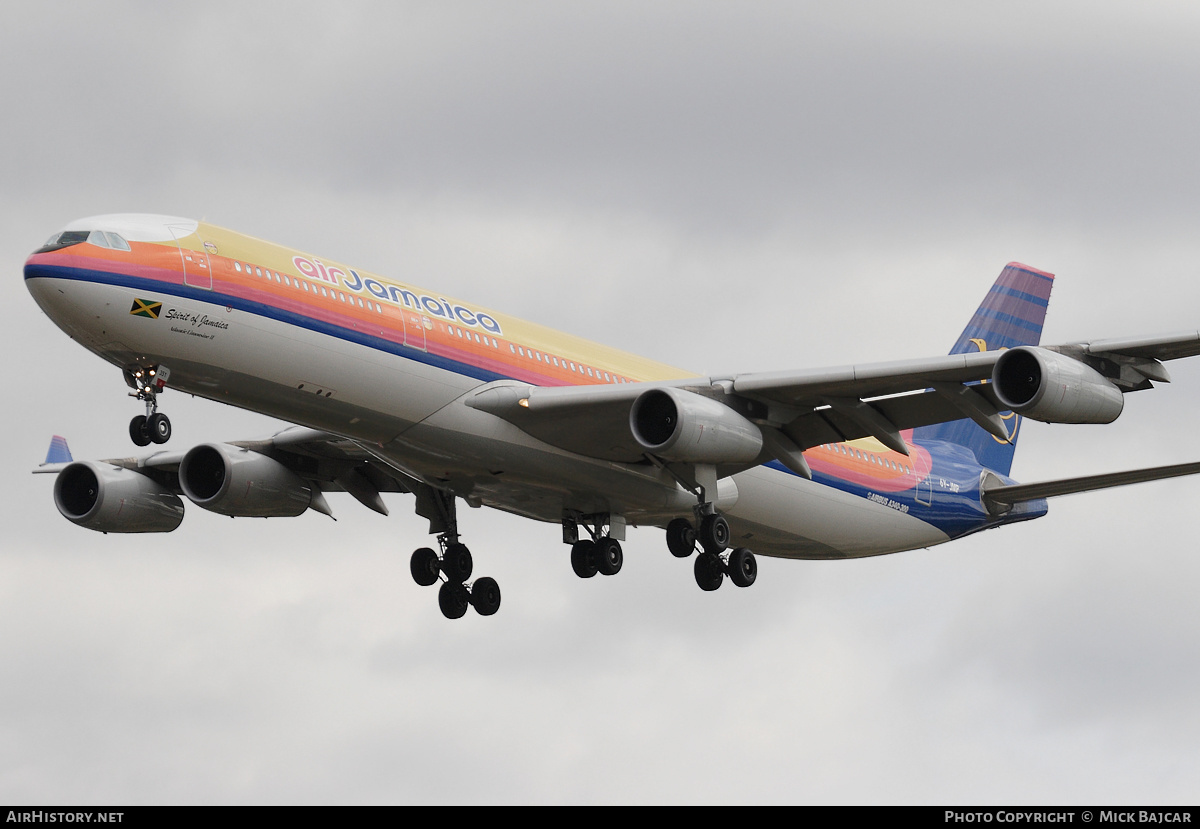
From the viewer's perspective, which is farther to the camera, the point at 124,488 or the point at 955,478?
the point at 955,478

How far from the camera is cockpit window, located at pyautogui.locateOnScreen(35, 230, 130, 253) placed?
101 feet

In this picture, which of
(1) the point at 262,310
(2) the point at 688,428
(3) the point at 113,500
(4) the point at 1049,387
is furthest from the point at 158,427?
(4) the point at 1049,387

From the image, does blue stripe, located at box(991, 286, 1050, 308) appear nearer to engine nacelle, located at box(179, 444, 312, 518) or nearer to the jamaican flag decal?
engine nacelle, located at box(179, 444, 312, 518)

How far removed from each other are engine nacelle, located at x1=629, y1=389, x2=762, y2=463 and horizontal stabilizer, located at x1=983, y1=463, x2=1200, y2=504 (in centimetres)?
936

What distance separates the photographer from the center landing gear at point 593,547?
128 ft

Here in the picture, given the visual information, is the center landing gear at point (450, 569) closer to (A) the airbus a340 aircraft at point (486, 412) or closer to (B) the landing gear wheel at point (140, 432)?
(A) the airbus a340 aircraft at point (486, 412)

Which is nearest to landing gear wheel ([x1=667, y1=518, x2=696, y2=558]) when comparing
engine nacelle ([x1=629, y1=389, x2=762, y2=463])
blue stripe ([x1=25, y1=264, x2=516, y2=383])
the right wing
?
the right wing

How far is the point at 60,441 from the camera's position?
1657 inches

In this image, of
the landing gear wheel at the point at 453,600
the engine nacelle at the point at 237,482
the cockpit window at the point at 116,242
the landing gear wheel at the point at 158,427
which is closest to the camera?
the cockpit window at the point at 116,242

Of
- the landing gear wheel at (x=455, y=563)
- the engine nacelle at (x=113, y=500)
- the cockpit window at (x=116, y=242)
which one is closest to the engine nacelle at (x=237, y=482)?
the engine nacelle at (x=113, y=500)

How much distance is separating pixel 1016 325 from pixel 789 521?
521 inches

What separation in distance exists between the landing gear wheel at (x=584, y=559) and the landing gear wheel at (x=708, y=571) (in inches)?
92.3

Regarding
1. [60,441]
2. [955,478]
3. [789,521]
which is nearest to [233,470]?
[60,441]

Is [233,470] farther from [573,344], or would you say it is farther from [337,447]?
[573,344]
